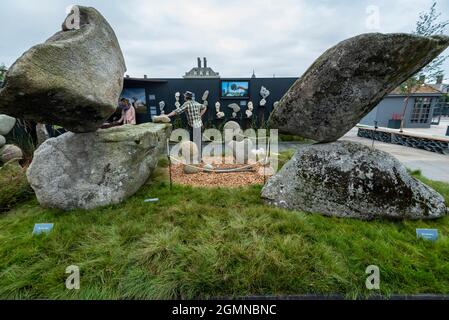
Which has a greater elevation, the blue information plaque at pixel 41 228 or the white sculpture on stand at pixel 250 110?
the white sculpture on stand at pixel 250 110

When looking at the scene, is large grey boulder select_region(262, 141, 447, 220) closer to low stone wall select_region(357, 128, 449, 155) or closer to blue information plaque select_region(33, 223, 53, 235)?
blue information plaque select_region(33, 223, 53, 235)

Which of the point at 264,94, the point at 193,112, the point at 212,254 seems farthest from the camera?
the point at 264,94

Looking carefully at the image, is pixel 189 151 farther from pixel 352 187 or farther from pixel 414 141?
pixel 414 141

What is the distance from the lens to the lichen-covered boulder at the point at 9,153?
4934 mm

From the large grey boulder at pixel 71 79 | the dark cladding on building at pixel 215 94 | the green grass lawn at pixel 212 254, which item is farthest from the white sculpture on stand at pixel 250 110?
the green grass lawn at pixel 212 254

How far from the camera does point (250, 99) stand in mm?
10508

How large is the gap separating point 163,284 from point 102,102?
2.12 meters

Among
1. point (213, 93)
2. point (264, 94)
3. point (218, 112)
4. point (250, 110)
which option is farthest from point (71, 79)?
point (264, 94)

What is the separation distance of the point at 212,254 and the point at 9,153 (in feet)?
19.4

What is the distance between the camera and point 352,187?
2.74 m

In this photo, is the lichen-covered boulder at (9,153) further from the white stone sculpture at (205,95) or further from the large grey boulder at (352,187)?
the white stone sculpture at (205,95)

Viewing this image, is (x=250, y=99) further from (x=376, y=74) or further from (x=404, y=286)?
(x=404, y=286)

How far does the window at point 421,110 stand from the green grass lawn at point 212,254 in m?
16.6
